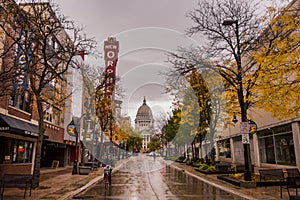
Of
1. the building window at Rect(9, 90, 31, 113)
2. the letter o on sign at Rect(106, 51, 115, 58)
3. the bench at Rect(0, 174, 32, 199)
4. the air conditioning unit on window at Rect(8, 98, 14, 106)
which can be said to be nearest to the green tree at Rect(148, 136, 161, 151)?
the letter o on sign at Rect(106, 51, 115, 58)

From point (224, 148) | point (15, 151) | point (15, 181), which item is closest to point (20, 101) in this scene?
point (15, 151)

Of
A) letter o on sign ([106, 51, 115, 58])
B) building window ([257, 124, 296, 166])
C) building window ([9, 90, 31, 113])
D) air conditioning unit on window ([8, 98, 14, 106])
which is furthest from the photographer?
letter o on sign ([106, 51, 115, 58])

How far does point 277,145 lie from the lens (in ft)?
87.8

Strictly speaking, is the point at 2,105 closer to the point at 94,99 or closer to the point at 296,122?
the point at 94,99

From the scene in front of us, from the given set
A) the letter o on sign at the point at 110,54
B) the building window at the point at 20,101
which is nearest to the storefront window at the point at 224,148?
the building window at the point at 20,101

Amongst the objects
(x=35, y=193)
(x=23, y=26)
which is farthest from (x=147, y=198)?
(x=23, y=26)

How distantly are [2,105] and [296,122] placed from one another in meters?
22.4

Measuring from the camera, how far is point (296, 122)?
Answer: 22.3 m

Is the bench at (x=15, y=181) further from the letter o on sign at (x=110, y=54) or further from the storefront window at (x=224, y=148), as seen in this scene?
the letter o on sign at (x=110, y=54)

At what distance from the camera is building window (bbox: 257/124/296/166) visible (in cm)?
2409

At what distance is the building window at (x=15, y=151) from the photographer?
64.1 ft

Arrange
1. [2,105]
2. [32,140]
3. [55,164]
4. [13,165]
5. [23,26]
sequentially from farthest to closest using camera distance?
[55,164], [32,140], [13,165], [2,105], [23,26]

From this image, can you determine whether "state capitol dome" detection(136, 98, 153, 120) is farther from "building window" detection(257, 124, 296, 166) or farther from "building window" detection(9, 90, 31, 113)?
"building window" detection(9, 90, 31, 113)

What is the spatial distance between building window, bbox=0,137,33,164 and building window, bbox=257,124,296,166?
22.8 metres
